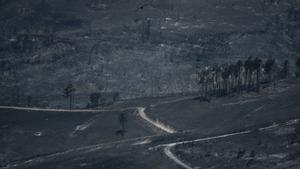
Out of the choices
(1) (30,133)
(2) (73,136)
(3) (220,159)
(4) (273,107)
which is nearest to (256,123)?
(4) (273,107)


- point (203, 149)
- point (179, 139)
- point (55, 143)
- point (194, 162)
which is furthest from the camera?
point (55, 143)

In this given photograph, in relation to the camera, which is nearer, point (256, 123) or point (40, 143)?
point (256, 123)

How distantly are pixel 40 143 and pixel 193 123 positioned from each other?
4476cm

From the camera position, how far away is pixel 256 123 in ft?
566

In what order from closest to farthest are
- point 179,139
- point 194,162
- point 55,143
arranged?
1. point 194,162
2. point 179,139
3. point 55,143

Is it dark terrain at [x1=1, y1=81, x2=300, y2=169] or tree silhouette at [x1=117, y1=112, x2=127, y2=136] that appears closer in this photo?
dark terrain at [x1=1, y1=81, x2=300, y2=169]

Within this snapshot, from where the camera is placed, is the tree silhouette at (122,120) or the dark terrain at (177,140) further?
the tree silhouette at (122,120)

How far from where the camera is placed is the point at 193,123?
190 metres

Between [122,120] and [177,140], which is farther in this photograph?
[122,120]

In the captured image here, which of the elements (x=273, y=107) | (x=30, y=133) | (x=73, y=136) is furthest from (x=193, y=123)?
(x=30, y=133)

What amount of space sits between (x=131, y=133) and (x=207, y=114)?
2547cm

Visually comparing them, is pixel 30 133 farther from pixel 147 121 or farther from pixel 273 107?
pixel 273 107

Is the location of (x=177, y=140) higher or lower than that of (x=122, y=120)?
lower

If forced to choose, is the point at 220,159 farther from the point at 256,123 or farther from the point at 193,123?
the point at 193,123
